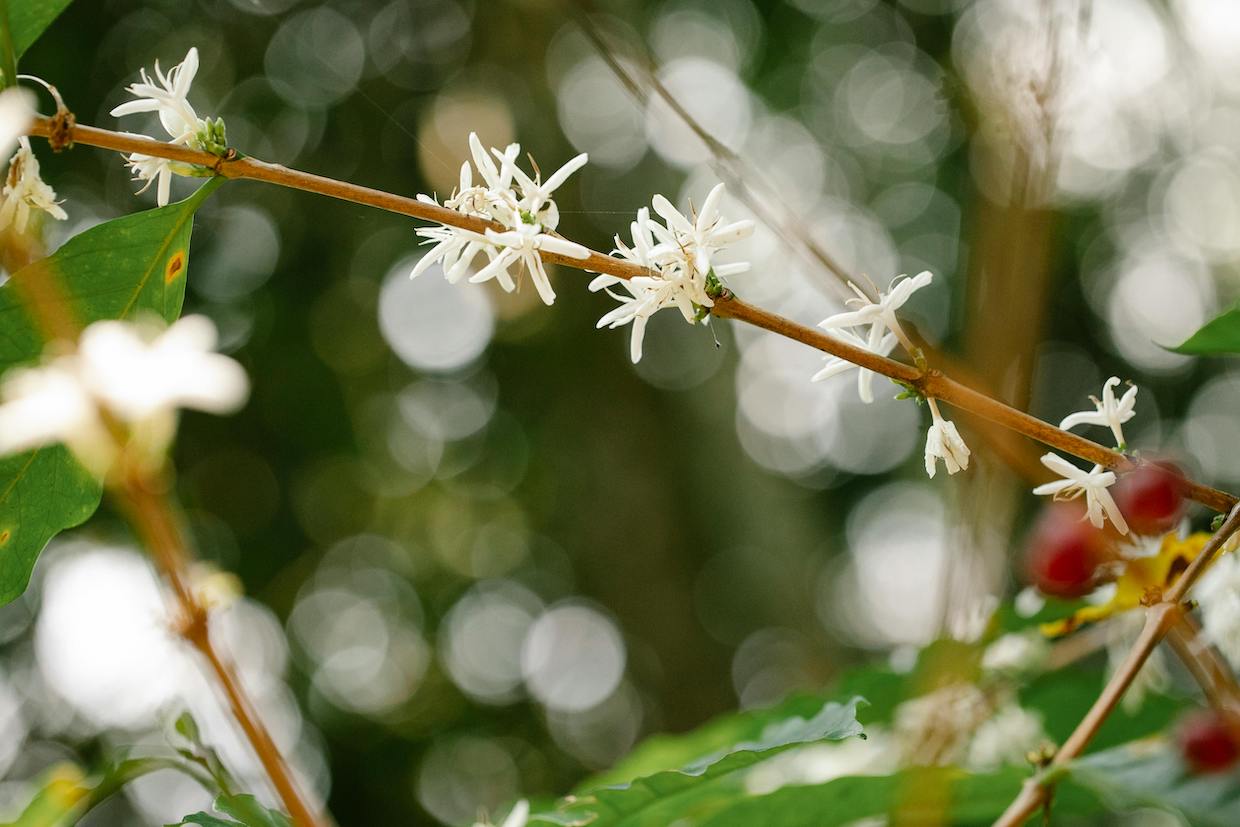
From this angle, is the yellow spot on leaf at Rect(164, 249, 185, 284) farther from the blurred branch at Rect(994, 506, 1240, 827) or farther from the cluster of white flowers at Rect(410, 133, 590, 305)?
the blurred branch at Rect(994, 506, 1240, 827)

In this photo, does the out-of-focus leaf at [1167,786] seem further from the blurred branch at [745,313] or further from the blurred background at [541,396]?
the blurred background at [541,396]

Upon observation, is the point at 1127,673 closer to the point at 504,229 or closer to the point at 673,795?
the point at 673,795

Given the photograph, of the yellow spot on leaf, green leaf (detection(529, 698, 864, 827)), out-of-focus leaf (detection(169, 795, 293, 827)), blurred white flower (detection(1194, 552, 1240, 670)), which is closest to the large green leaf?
the yellow spot on leaf

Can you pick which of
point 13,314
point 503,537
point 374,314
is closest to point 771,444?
point 503,537

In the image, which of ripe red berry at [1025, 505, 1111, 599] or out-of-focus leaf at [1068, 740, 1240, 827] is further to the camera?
ripe red berry at [1025, 505, 1111, 599]

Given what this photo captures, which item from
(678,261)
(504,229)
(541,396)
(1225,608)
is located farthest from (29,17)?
(541,396)
